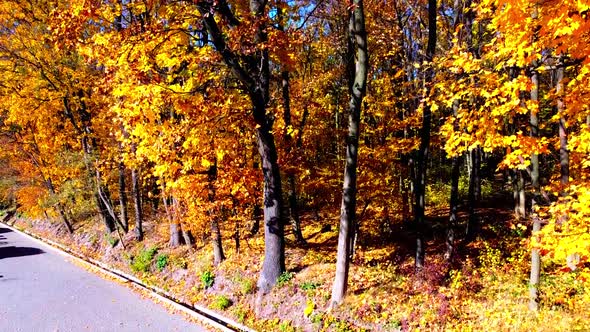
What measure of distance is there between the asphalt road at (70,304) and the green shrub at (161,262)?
4.79 feet

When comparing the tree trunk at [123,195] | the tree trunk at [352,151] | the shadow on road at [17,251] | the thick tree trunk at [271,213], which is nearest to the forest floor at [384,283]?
the thick tree trunk at [271,213]

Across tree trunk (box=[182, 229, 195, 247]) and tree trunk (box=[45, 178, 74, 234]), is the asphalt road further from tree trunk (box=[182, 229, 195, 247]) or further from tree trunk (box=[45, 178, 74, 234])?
tree trunk (box=[45, 178, 74, 234])

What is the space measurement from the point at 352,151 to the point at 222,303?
6.44 m

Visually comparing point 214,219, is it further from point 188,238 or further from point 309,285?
point 309,285

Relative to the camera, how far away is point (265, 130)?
1088 centimetres

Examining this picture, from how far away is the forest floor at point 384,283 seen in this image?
8.77 metres

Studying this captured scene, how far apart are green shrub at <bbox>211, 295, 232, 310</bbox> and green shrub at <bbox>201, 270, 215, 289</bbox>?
3.65 ft

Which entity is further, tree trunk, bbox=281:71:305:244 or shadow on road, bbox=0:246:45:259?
shadow on road, bbox=0:246:45:259

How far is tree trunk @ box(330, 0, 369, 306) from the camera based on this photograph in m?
8.84

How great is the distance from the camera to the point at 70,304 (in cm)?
1362

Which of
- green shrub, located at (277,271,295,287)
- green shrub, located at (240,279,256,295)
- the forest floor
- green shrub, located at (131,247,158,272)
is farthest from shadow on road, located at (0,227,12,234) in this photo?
green shrub, located at (277,271,295,287)

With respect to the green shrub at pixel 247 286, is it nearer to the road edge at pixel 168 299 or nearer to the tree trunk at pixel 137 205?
the road edge at pixel 168 299

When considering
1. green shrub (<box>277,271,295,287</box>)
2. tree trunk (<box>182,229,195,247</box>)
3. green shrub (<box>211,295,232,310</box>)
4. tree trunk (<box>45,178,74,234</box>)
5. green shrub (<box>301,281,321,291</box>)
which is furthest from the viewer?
tree trunk (<box>45,178,74,234</box>)

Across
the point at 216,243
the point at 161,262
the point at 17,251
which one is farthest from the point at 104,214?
the point at 216,243
